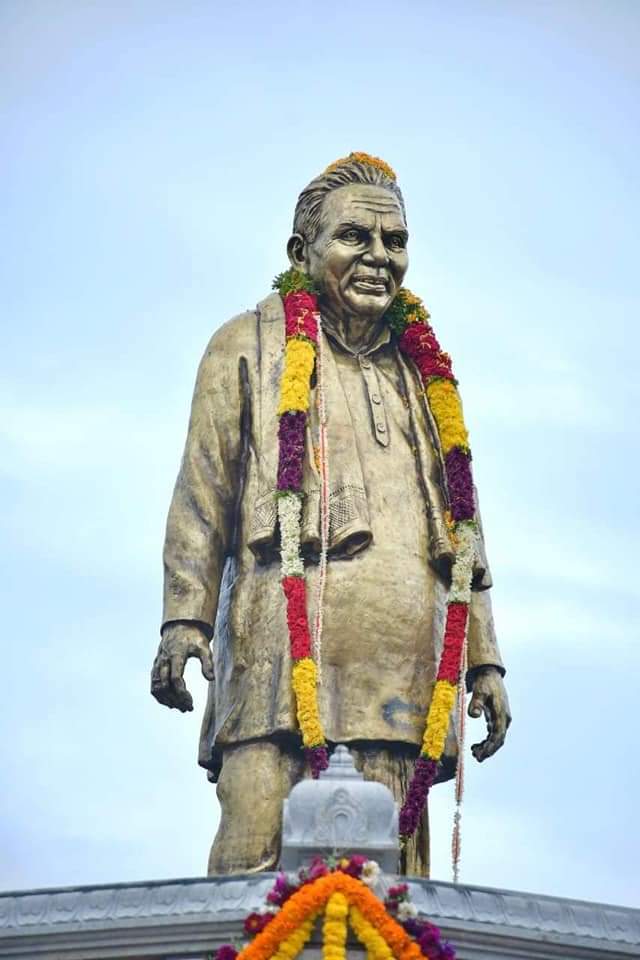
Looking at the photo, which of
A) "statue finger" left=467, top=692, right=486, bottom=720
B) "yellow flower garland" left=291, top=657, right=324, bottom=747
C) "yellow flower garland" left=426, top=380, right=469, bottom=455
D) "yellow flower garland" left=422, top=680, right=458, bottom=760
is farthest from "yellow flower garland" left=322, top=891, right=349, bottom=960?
"yellow flower garland" left=426, top=380, right=469, bottom=455

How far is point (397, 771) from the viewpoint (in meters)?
14.6

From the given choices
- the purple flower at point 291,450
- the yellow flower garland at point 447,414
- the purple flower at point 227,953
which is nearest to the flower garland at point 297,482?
the purple flower at point 291,450

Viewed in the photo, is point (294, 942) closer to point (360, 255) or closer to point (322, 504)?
point (322, 504)

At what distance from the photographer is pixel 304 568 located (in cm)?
1476

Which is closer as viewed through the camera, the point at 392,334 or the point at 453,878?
the point at 453,878

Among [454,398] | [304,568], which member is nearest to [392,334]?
[454,398]

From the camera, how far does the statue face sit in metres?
15.5

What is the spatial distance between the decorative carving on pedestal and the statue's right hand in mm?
2005

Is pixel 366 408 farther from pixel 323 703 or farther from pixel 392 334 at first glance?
pixel 323 703

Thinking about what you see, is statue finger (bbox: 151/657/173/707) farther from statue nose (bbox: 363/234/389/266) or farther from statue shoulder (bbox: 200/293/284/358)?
statue nose (bbox: 363/234/389/266)

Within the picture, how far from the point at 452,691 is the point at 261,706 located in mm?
1093

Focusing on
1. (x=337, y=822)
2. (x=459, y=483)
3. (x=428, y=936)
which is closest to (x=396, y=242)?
(x=459, y=483)

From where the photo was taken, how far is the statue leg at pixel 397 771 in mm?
14461

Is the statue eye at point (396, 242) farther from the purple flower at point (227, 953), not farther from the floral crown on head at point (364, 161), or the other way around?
the purple flower at point (227, 953)
